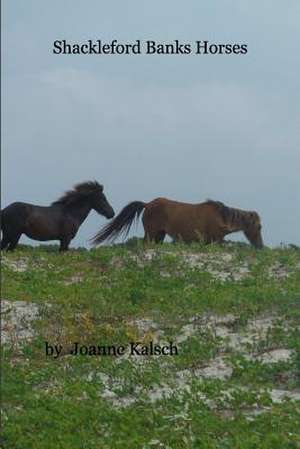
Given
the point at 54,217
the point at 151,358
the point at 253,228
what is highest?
the point at 54,217

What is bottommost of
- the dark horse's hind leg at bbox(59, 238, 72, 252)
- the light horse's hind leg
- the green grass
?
the green grass

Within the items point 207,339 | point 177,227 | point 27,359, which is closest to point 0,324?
point 27,359

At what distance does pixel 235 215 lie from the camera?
2105 centimetres

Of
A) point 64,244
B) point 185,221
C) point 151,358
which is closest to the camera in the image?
point 151,358

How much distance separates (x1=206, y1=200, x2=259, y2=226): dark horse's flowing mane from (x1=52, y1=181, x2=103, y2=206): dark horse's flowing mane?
98.7 inches

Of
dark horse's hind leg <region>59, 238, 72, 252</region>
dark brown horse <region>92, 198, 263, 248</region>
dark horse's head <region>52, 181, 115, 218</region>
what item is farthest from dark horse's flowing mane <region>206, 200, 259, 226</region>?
dark horse's hind leg <region>59, 238, 72, 252</region>

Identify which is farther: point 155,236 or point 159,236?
point 159,236

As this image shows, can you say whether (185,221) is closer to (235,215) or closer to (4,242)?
(235,215)

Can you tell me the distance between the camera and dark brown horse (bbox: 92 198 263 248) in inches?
818

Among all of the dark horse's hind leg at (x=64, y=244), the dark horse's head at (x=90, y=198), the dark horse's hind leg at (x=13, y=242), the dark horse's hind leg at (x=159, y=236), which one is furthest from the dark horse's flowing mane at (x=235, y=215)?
the dark horse's hind leg at (x=13, y=242)

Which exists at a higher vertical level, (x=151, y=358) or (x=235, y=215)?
(x=235, y=215)

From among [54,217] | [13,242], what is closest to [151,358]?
[13,242]

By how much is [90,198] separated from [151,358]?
947 centimetres

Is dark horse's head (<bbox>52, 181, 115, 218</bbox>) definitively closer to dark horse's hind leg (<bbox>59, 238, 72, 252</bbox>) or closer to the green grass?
dark horse's hind leg (<bbox>59, 238, 72, 252</bbox>)
